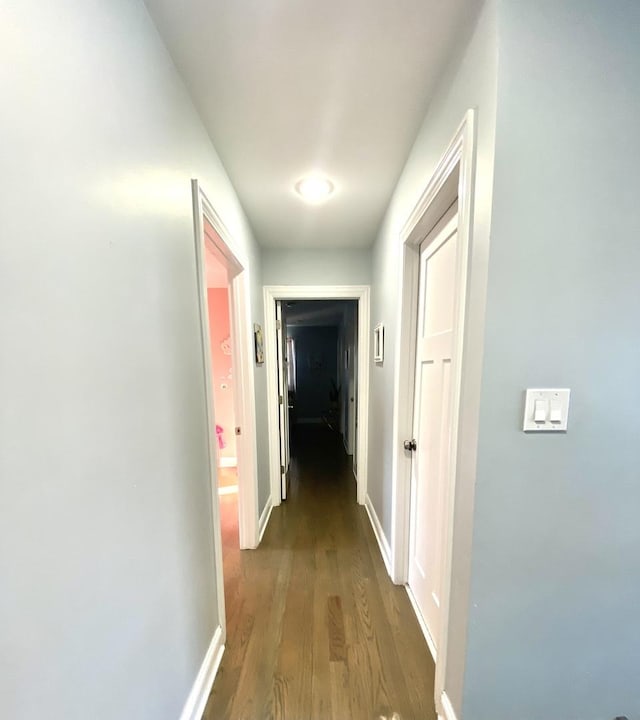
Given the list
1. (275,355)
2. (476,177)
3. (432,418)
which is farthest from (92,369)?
(275,355)

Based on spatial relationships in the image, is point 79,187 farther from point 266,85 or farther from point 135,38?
point 266,85

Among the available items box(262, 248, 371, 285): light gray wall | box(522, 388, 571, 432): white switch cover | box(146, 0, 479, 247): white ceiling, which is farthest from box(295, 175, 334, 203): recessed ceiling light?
box(522, 388, 571, 432): white switch cover

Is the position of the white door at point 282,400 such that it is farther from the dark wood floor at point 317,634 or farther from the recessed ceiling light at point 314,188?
the recessed ceiling light at point 314,188

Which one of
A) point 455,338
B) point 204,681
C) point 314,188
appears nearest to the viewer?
point 455,338

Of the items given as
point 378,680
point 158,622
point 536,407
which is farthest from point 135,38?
point 378,680

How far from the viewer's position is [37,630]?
53cm

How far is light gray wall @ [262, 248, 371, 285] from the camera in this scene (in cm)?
272

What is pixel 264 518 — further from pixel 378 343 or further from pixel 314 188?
pixel 314 188

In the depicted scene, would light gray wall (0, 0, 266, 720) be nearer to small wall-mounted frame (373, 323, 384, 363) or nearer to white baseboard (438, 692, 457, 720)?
white baseboard (438, 692, 457, 720)

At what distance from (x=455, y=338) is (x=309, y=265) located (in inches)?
76.9

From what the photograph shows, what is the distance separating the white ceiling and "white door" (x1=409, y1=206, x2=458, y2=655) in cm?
49

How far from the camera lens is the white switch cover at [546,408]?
86 cm

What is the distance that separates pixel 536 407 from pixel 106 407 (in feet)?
3.71

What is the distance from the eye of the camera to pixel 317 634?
1.52 meters
